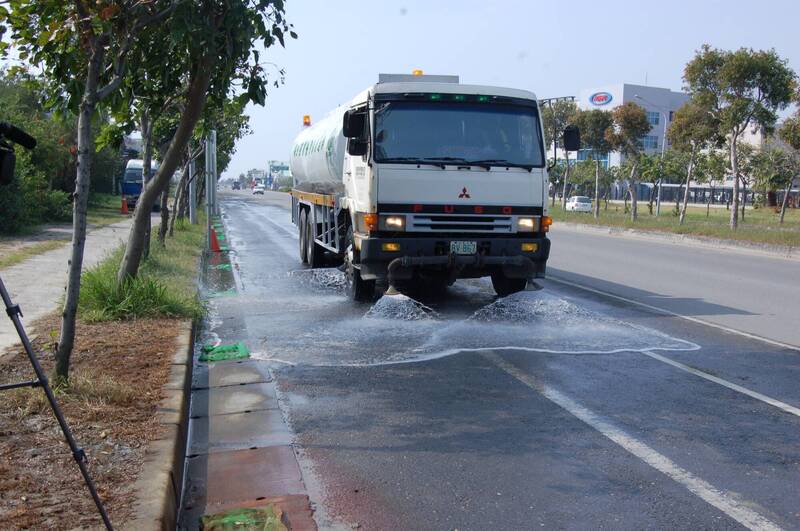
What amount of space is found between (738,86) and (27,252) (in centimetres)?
2209

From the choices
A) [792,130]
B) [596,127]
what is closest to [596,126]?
[596,127]

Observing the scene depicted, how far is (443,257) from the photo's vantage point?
33.3 feet

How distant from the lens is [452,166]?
399 inches

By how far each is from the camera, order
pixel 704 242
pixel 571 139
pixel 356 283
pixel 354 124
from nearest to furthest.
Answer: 1. pixel 354 124
2. pixel 571 139
3. pixel 356 283
4. pixel 704 242

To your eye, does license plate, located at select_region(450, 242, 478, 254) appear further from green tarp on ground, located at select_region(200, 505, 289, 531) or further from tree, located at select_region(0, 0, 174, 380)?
green tarp on ground, located at select_region(200, 505, 289, 531)

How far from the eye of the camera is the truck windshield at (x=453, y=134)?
10172 mm

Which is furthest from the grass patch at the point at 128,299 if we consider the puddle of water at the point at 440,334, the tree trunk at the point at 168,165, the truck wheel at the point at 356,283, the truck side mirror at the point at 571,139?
the truck side mirror at the point at 571,139

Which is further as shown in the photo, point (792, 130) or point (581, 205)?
point (581, 205)

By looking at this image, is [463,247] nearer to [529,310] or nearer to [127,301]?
[529,310]

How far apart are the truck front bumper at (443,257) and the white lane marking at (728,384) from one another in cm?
259

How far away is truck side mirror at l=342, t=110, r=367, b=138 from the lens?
10.3 metres

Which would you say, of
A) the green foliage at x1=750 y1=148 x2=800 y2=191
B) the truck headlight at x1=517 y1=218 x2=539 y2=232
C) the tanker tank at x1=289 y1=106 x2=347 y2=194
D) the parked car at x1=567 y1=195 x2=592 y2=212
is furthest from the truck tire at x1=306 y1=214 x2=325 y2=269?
the parked car at x1=567 y1=195 x2=592 y2=212

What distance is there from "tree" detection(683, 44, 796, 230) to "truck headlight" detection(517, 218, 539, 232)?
19062 mm

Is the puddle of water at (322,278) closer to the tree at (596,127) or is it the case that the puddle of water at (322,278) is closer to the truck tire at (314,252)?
the truck tire at (314,252)
